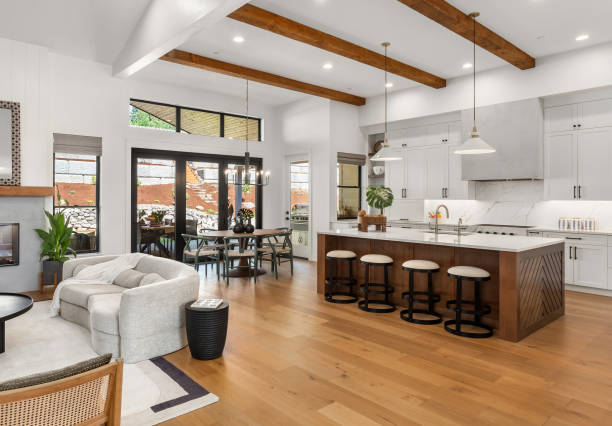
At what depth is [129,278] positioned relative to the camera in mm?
4469

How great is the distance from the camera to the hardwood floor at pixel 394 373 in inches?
99.1

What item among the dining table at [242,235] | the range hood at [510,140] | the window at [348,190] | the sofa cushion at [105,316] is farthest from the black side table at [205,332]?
the window at [348,190]

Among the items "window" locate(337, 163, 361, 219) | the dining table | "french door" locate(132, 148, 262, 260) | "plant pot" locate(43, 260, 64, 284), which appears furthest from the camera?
"window" locate(337, 163, 361, 219)

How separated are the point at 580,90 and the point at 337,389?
558cm

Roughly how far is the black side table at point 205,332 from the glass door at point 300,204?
5.37m

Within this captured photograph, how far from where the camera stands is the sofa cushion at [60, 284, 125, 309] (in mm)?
4064

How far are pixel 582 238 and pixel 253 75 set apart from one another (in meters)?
5.48

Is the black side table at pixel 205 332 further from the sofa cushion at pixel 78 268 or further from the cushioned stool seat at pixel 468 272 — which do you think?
the cushioned stool seat at pixel 468 272

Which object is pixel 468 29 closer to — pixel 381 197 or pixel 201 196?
pixel 381 197

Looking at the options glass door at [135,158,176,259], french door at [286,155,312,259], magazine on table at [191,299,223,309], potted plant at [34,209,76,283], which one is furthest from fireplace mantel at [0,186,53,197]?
french door at [286,155,312,259]

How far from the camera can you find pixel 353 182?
8.89 metres

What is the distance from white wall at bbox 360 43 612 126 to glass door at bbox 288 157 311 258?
6.33 feet

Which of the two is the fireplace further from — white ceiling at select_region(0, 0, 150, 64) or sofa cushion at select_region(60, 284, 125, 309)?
white ceiling at select_region(0, 0, 150, 64)

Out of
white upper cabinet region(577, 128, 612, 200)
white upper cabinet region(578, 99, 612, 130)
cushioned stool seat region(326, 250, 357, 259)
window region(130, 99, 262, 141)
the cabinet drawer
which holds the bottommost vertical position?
cushioned stool seat region(326, 250, 357, 259)
